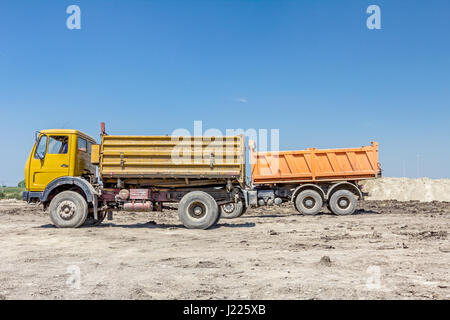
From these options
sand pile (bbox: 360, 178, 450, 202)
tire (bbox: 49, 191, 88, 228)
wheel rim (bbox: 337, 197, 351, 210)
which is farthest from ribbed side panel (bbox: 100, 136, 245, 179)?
sand pile (bbox: 360, 178, 450, 202)

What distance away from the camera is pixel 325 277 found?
461 cm

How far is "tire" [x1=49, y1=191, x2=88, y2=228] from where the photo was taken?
9680mm

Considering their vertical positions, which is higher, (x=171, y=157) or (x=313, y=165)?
(x=171, y=157)

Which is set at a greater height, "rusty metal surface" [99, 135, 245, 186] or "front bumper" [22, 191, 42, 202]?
"rusty metal surface" [99, 135, 245, 186]

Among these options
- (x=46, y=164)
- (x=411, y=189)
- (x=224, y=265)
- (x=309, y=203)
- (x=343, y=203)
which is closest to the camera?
(x=224, y=265)

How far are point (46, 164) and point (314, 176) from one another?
10183 millimetres

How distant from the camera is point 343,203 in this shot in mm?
14430

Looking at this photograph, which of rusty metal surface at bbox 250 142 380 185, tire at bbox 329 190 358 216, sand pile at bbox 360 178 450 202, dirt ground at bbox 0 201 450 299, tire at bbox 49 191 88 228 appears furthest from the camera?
sand pile at bbox 360 178 450 202

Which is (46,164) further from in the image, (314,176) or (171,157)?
(314,176)

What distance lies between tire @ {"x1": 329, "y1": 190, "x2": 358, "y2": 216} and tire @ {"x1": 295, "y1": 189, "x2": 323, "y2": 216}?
540mm

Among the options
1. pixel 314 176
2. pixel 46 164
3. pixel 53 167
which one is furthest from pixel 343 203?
pixel 46 164

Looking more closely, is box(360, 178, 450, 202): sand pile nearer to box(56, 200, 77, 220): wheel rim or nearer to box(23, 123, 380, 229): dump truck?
box(23, 123, 380, 229): dump truck

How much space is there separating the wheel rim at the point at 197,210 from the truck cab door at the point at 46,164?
146 inches

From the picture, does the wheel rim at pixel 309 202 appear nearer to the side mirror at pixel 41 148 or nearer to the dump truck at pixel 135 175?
the dump truck at pixel 135 175
